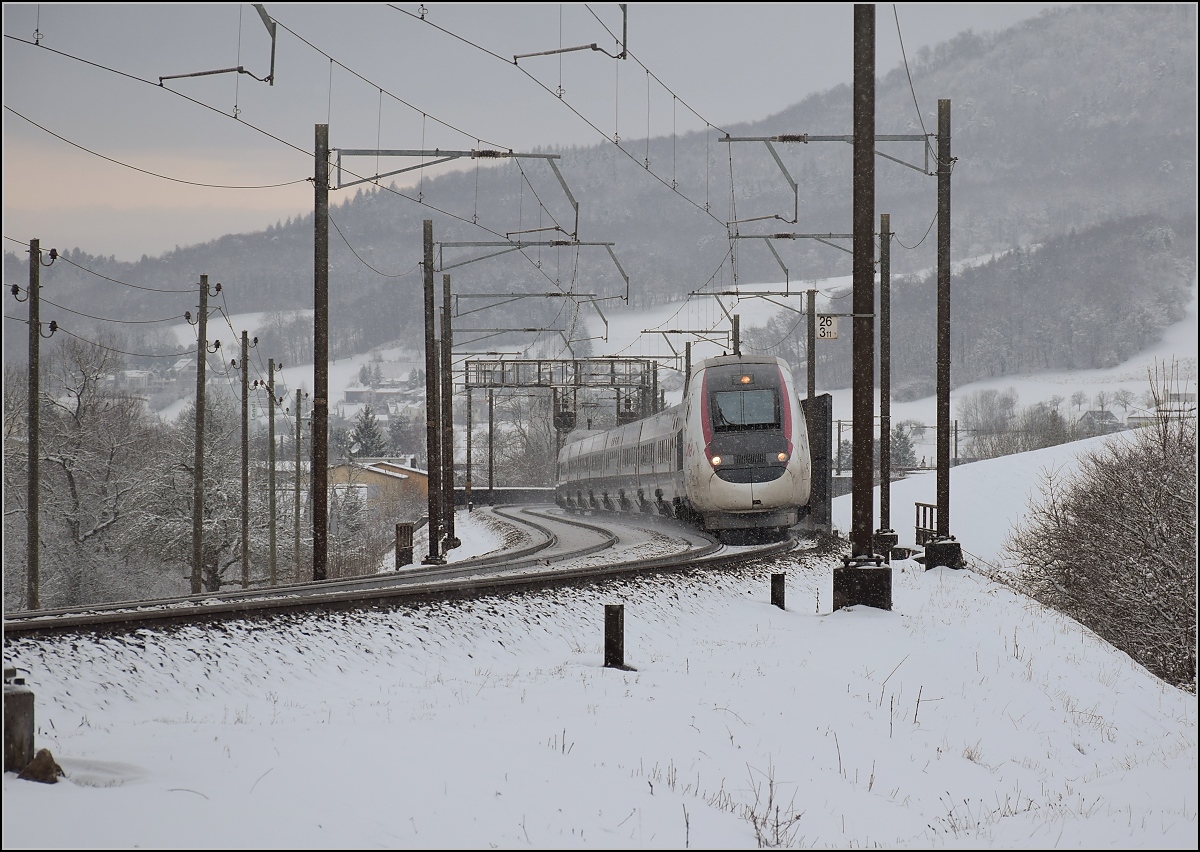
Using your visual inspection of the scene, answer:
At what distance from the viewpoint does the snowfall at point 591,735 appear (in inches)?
239

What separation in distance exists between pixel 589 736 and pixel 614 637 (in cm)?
287

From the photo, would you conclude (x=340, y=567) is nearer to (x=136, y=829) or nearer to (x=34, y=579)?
(x=34, y=579)

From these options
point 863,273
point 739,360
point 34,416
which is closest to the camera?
point 863,273

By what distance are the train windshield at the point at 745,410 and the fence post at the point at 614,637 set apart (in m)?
14.2

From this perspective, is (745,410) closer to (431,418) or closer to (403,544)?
(431,418)

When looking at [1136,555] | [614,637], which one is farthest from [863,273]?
[1136,555]

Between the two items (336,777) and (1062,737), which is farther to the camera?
(1062,737)

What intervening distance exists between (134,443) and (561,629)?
164 ft

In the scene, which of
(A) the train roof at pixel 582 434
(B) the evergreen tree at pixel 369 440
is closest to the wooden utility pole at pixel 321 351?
(A) the train roof at pixel 582 434

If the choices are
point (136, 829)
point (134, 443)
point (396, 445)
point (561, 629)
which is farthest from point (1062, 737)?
point (396, 445)

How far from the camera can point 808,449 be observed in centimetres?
2544

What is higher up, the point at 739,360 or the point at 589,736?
the point at 739,360

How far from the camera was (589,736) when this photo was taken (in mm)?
8133

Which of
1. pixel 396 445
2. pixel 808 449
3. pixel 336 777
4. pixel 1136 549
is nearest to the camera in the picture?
pixel 336 777
